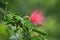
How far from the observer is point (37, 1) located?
17.8ft

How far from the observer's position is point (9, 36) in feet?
3.81

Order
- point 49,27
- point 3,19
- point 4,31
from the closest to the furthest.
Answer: point 4,31
point 3,19
point 49,27

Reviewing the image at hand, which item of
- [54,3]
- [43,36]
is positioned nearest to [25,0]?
[54,3]

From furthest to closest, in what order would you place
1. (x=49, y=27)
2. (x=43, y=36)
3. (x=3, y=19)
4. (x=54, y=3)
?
(x=54, y=3), (x=49, y=27), (x=43, y=36), (x=3, y=19)

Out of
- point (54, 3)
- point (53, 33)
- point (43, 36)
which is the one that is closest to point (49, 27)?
point (53, 33)

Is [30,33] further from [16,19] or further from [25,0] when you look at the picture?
[25,0]

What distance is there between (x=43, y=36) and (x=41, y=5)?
4111 mm

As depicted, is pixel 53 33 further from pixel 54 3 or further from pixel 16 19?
pixel 16 19

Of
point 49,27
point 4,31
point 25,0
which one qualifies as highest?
point 25,0

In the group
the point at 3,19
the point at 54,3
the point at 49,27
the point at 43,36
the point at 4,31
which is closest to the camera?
the point at 4,31

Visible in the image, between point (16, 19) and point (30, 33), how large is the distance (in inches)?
3.4

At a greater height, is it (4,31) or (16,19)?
(16,19)

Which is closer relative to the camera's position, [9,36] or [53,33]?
[9,36]

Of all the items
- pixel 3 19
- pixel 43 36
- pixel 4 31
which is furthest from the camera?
pixel 43 36
